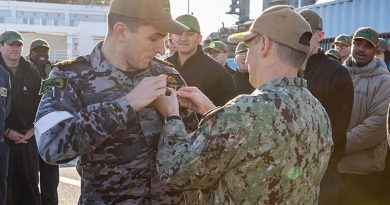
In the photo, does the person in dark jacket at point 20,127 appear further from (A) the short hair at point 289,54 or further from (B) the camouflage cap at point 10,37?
(A) the short hair at point 289,54

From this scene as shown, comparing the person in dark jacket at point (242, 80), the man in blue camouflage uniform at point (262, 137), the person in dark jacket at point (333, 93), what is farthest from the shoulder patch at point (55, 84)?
the person in dark jacket at point (242, 80)

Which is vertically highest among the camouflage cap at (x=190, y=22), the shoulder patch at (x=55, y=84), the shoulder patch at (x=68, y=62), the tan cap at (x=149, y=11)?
the tan cap at (x=149, y=11)

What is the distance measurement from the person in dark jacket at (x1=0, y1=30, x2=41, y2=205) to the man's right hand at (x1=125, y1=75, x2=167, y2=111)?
4.01 metres

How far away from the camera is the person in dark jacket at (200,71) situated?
14.5 feet

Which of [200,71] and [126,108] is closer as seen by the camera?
[126,108]

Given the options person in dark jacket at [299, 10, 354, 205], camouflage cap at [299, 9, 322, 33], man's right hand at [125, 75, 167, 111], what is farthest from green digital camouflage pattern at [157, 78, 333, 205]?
camouflage cap at [299, 9, 322, 33]

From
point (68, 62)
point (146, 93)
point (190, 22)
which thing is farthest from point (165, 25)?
point (190, 22)

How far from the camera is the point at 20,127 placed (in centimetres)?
577

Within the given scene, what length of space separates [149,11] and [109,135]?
1.79 ft

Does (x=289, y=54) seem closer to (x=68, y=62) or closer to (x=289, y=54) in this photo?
(x=289, y=54)

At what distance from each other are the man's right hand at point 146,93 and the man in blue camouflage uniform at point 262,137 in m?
0.10

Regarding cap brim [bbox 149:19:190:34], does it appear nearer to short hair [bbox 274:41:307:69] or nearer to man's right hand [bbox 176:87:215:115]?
man's right hand [bbox 176:87:215:115]

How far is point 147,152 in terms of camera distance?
2258mm

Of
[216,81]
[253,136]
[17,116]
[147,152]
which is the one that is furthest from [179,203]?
[17,116]
